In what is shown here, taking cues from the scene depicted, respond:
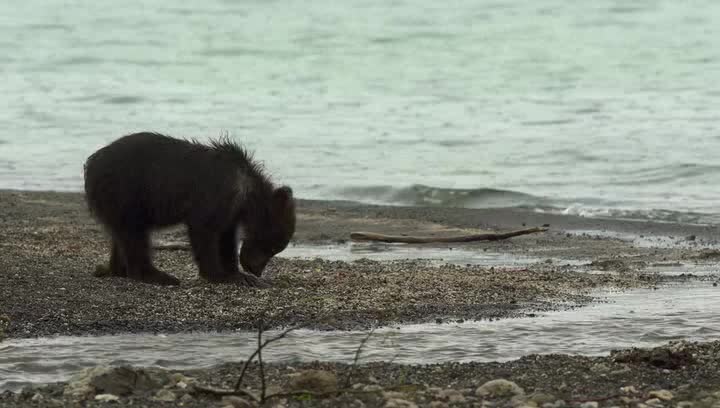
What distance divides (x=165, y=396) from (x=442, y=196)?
970 cm

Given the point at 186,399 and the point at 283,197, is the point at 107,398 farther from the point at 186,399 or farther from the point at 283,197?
the point at 283,197

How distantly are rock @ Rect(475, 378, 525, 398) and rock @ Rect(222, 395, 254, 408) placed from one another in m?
1.11

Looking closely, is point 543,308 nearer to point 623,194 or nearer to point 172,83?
point 623,194

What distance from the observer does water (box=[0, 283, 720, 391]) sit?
315 inches

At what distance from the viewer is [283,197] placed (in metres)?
10.5

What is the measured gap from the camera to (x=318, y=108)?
23.9 meters

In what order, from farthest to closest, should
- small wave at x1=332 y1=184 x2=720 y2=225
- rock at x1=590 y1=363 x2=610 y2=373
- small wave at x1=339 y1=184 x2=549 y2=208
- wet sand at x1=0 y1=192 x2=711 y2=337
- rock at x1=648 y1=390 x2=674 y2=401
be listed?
small wave at x1=339 y1=184 x2=549 y2=208 → small wave at x1=332 y1=184 x2=720 y2=225 → wet sand at x1=0 y1=192 x2=711 y2=337 → rock at x1=590 y1=363 x2=610 y2=373 → rock at x1=648 y1=390 x2=674 y2=401

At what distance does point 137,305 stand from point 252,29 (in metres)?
27.4

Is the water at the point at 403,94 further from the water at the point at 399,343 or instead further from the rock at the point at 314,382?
the rock at the point at 314,382

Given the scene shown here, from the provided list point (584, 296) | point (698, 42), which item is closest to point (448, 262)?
point (584, 296)

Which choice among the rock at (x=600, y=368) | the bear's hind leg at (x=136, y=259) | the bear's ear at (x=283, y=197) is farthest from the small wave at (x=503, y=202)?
the rock at (x=600, y=368)

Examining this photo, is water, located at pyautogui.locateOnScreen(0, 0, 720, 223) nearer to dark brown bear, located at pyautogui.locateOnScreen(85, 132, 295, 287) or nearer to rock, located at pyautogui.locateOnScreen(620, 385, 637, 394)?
dark brown bear, located at pyautogui.locateOnScreen(85, 132, 295, 287)

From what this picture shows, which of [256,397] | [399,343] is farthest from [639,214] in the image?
[256,397]

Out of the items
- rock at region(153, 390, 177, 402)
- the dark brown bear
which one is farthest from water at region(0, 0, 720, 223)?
rock at region(153, 390, 177, 402)
